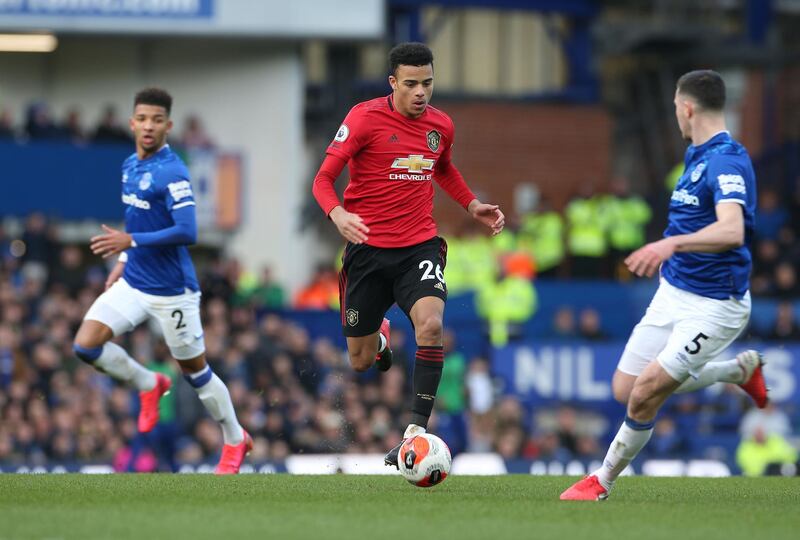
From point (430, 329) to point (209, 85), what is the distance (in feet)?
56.3

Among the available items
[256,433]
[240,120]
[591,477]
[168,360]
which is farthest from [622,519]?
[240,120]

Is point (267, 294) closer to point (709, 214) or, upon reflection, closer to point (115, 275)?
point (115, 275)

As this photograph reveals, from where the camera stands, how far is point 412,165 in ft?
35.0

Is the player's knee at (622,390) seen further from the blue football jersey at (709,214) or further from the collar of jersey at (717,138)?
the collar of jersey at (717,138)

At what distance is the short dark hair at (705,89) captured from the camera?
949cm

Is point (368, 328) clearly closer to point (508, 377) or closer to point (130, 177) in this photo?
point (130, 177)

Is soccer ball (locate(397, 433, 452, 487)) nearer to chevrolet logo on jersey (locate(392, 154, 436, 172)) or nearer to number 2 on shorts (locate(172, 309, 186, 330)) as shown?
chevrolet logo on jersey (locate(392, 154, 436, 172))

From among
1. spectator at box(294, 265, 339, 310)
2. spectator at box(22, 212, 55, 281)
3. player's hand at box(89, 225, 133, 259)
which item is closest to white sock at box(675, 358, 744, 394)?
player's hand at box(89, 225, 133, 259)

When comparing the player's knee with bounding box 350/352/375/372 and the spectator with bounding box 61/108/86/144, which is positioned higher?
the spectator with bounding box 61/108/86/144

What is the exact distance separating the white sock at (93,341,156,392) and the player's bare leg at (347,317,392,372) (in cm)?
198

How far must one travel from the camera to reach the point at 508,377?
2088 cm

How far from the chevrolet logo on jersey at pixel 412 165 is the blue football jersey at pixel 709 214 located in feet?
5.96

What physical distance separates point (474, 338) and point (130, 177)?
33.5 ft

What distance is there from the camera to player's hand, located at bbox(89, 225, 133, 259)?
35.9 feet
